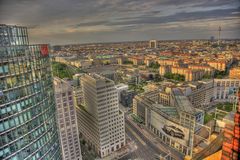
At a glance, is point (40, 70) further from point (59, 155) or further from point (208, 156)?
point (208, 156)

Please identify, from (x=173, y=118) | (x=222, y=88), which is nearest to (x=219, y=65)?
(x=222, y=88)

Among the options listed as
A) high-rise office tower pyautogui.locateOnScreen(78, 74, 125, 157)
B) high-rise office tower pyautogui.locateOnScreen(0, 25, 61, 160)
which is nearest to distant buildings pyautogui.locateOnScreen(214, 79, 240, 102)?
high-rise office tower pyautogui.locateOnScreen(78, 74, 125, 157)

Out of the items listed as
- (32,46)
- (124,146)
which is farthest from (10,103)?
(124,146)

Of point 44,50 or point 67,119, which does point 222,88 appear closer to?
point 67,119

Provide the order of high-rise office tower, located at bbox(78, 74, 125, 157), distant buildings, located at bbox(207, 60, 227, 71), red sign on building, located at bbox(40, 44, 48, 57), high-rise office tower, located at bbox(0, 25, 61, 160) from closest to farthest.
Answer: high-rise office tower, located at bbox(0, 25, 61, 160) < red sign on building, located at bbox(40, 44, 48, 57) < high-rise office tower, located at bbox(78, 74, 125, 157) < distant buildings, located at bbox(207, 60, 227, 71)

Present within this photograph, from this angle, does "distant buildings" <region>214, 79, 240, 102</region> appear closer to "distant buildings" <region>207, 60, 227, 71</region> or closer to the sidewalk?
"distant buildings" <region>207, 60, 227, 71</region>

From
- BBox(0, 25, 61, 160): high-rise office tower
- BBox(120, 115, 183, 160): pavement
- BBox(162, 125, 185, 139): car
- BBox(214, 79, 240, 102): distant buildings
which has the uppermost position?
BBox(0, 25, 61, 160): high-rise office tower

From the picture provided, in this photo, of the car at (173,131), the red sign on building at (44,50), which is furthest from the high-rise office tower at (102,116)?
the red sign on building at (44,50)
